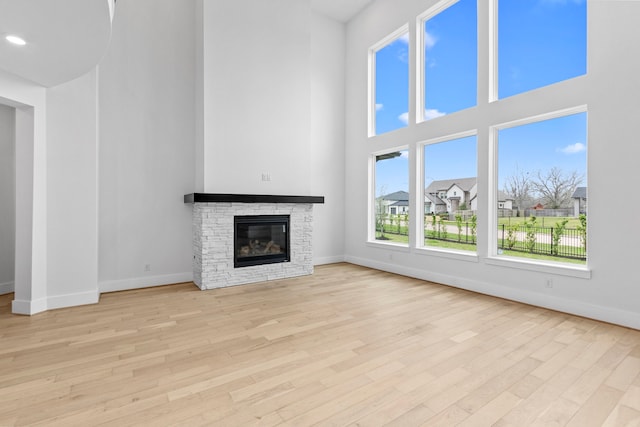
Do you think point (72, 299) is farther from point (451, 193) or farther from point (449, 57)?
point (449, 57)

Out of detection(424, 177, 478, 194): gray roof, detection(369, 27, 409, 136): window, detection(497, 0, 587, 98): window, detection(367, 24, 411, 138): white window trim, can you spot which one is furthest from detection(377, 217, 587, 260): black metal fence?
detection(367, 24, 411, 138): white window trim

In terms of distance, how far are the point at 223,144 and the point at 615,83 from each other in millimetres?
4559

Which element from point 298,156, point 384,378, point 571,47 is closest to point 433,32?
point 571,47

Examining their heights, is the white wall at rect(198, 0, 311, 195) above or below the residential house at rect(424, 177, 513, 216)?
above

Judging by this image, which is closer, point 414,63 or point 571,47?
point 571,47

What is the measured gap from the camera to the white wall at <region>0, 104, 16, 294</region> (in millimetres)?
4051

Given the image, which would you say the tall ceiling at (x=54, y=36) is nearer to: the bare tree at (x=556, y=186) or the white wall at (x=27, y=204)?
the white wall at (x=27, y=204)

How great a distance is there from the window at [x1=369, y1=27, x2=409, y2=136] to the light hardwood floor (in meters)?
3.43

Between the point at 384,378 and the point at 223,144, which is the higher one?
the point at 223,144

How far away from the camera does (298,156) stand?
5.23 m

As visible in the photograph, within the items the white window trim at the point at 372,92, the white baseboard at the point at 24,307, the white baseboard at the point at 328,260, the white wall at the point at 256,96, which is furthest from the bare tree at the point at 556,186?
the white baseboard at the point at 24,307

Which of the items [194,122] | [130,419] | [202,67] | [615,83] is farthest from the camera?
[194,122]

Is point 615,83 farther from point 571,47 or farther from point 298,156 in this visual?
point 298,156

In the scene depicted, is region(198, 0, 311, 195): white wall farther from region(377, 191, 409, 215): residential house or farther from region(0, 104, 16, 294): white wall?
region(0, 104, 16, 294): white wall
